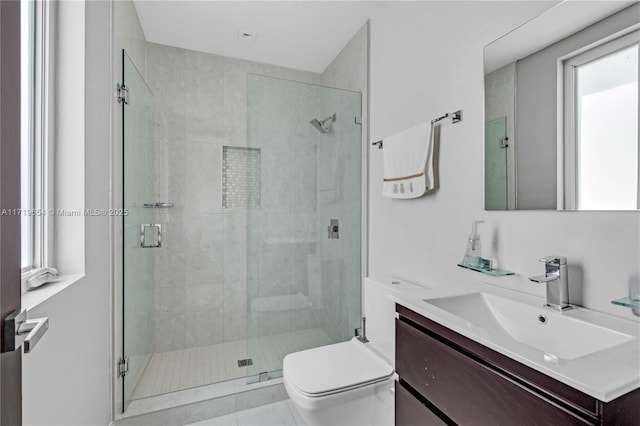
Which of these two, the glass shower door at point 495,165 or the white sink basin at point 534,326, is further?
the glass shower door at point 495,165

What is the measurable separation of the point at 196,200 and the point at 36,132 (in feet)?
4.65

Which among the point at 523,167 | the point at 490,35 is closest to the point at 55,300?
the point at 523,167

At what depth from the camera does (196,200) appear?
100 inches

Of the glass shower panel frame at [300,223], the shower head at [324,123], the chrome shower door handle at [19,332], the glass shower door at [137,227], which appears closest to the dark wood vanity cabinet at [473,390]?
the chrome shower door handle at [19,332]

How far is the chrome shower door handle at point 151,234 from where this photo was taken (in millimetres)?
2088

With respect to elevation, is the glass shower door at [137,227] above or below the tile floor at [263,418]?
above

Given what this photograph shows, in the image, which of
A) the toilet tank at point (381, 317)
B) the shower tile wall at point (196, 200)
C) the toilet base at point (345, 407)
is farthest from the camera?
the shower tile wall at point (196, 200)

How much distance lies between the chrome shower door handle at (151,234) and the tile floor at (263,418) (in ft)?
3.85

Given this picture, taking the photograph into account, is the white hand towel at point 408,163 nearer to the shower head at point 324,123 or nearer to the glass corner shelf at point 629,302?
the shower head at point 324,123

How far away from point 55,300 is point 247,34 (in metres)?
2.11

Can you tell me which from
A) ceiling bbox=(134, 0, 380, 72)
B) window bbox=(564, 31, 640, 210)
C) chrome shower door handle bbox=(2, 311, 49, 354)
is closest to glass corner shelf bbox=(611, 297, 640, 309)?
window bbox=(564, 31, 640, 210)

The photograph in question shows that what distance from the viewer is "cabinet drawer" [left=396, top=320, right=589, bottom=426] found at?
62 centimetres

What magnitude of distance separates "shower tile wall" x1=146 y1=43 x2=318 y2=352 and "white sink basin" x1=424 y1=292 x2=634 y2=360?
200 centimetres

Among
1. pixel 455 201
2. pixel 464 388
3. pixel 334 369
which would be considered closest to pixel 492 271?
pixel 455 201
